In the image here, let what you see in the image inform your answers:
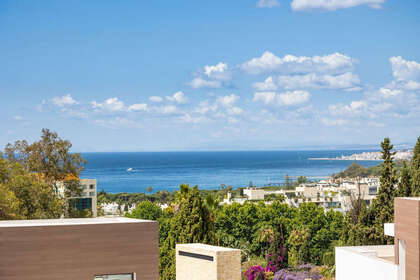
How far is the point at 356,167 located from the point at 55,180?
301 ft

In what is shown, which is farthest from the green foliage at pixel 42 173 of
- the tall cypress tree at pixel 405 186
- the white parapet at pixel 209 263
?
the tall cypress tree at pixel 405 186

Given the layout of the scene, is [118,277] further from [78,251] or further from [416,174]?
[416,174]

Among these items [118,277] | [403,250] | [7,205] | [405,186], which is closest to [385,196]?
[405,186]

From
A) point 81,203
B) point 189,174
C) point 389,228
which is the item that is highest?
point 389,228

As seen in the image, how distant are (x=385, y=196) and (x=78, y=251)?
15.1 meters

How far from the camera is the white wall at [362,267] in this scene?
11.1 m

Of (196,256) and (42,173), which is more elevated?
(42,173)

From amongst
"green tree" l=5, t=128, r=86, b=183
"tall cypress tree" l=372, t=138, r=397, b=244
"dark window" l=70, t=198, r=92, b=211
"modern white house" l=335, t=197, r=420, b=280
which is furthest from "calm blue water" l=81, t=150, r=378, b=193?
"modern white house" l=335, t=197, r=420, b=280

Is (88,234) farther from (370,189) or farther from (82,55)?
(82,55)

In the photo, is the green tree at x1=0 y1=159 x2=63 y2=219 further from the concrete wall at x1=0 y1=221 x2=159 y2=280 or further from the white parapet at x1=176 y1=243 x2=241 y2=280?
the concrete wall at x1=0 y1=221 x2=159 y2=280

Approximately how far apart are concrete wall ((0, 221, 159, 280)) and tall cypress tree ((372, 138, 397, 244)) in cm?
1364

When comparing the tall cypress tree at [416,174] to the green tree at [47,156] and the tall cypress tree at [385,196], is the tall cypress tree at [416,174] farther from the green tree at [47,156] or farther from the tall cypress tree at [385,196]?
the green tree at [47,156]

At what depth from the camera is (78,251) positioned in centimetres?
832

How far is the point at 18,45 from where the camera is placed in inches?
4840
